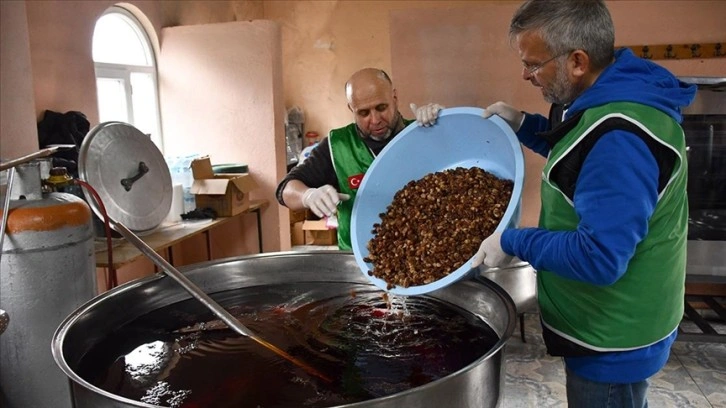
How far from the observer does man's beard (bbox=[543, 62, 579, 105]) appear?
3.90ft

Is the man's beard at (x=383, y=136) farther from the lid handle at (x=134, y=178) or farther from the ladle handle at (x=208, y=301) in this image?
the lid handle at (x=134, y=178)

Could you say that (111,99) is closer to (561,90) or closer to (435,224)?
(435,224)

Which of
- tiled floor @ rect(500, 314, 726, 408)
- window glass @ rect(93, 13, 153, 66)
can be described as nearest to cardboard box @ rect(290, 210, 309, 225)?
window glass @ rect(93, 13, 153, 66)

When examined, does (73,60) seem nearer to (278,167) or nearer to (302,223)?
(278,167)

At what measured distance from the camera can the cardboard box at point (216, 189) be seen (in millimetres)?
3779

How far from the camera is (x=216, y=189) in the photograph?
12.4 ft

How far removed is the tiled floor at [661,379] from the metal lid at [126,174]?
202 centimetres

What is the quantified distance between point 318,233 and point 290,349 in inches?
180

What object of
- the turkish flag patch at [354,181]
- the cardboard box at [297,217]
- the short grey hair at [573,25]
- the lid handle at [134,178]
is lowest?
the cardboard box at [297,217]

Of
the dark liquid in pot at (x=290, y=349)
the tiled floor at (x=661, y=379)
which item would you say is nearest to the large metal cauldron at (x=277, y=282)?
the dark liquid in pot at (x=290, y=349)

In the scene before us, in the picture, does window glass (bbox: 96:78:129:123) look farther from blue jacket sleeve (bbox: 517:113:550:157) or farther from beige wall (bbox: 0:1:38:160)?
blue jacket sleeve (bbox: 517:113:550:157)

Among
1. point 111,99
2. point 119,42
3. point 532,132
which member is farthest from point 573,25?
point 119,42

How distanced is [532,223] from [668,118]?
2731 millimetres

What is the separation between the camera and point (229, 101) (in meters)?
4.43
